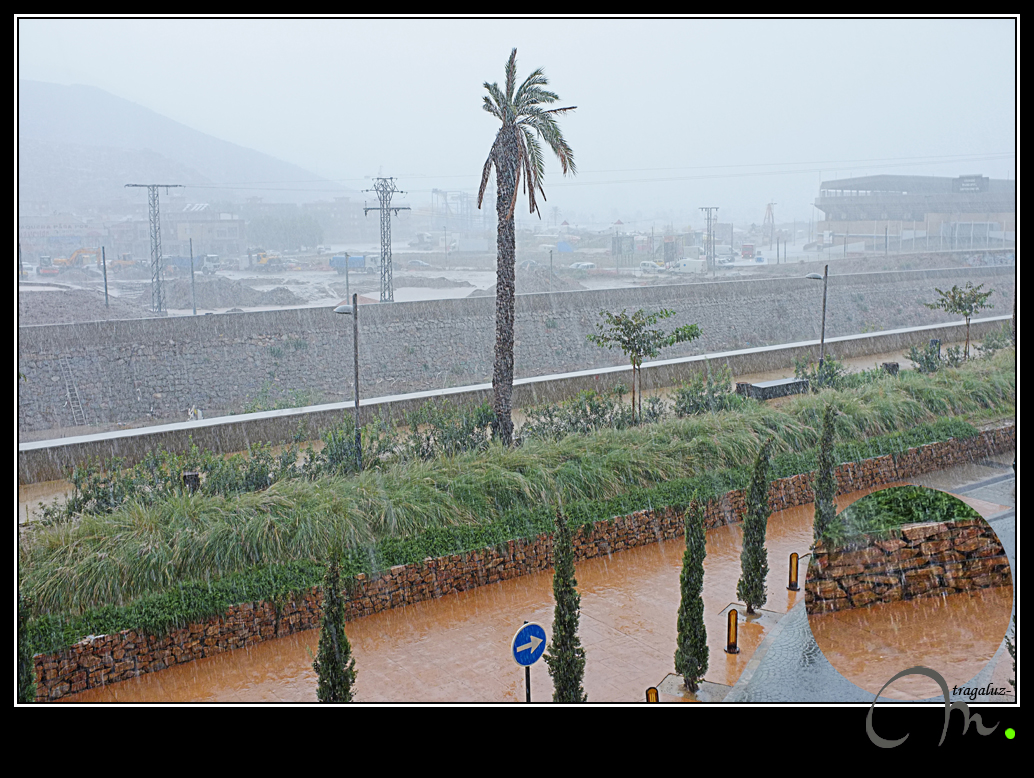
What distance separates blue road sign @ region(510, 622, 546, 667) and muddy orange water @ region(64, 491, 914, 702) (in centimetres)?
122

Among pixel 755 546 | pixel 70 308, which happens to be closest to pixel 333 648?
pixel 755 546

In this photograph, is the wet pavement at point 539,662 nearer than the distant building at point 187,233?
Yes

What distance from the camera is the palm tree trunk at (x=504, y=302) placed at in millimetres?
13961

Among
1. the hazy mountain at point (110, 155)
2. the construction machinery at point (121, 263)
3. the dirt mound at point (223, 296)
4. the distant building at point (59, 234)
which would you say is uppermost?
the hazy mountain at point (110, 155)

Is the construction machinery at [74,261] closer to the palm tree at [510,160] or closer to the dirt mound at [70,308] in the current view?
the dirt mound at [70,308]

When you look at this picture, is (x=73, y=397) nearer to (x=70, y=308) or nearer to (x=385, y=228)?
(x=385, y=228)

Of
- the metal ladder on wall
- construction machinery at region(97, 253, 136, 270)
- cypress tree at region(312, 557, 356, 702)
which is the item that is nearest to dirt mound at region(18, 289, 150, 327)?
the metal ladder on wall

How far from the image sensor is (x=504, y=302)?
1451 centimetres

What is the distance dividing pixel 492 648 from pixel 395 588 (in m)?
1.25

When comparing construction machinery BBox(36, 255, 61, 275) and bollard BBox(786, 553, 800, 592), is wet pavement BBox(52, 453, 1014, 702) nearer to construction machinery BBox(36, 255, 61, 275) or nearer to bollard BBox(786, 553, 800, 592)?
bollard BBox(786, 553, 800, 592)

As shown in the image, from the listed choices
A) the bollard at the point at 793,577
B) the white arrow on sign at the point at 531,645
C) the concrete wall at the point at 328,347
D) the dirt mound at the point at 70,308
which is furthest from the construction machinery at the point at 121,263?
the white arrow on sign at the point at 531,645

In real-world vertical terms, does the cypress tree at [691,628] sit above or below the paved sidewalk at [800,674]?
above

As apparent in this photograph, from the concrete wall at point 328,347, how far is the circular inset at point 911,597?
18298 mm

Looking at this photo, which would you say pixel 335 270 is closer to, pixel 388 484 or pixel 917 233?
pixel 917 233
